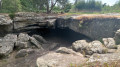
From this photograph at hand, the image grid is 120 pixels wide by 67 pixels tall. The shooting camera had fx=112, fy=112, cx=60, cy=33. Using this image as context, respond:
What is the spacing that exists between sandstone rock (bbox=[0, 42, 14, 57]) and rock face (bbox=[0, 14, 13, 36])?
229 cm

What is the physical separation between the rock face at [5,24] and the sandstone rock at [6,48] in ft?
7.52

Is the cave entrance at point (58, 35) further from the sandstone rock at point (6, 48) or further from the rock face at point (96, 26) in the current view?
the sandstone rock at point (6, 48)

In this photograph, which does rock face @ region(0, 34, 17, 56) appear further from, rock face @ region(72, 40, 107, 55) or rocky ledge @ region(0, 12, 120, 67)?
rock face @ region(72, 40, 107, 55)

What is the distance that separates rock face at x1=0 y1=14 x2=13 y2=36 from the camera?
11472 mm

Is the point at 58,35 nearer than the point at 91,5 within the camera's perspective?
Yes

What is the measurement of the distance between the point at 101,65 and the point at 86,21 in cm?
926

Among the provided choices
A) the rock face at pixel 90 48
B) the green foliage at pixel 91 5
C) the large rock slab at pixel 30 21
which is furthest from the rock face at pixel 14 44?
the green foliage at pixel 91 5

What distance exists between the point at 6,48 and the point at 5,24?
296 centimetres

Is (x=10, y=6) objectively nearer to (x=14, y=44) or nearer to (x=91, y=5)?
(x=14, y=44)

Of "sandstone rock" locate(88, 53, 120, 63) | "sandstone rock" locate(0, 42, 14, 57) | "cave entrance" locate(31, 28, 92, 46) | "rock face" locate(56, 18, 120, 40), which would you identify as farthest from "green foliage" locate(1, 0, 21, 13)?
"sandstone rock" locate(88, 53, 120, 63)

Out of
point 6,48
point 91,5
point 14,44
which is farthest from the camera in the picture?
point 91,5

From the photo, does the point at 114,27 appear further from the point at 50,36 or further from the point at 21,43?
the point at 21,43

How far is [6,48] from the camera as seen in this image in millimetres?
9977

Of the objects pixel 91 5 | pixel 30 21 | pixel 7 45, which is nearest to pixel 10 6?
pixel 30 21
